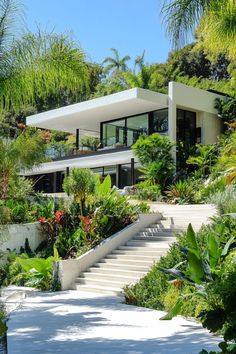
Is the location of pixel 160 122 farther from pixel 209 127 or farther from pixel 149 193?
pixel 149 193

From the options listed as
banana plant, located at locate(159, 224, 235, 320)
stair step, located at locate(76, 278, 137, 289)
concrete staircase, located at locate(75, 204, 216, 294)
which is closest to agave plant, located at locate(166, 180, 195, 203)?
concrete staircase, located at locate(75, 204, 216, 294)

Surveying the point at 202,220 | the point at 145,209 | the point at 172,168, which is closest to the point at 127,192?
the point at 172,168

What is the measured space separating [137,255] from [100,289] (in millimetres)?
2186

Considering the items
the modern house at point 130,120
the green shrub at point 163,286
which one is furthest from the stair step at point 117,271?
the modern house at point 130,120

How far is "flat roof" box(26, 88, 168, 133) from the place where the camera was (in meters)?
26.7

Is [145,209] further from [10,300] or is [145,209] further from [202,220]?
[10,300]

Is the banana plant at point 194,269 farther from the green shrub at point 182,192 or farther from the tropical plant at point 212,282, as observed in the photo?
the green shrub at point 182,192

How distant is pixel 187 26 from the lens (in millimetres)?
8938

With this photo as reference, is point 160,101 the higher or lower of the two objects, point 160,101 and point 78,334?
the higher

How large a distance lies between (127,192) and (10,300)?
41.4ft

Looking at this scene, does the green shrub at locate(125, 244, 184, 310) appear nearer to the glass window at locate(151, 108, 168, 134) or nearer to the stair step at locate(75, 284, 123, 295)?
the stair step at locate(75, 284, 123, 295)

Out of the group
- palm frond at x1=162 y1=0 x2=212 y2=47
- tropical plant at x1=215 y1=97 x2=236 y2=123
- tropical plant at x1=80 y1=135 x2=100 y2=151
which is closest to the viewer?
palm frond at x1=162 y1=0 x2=212 y2=47

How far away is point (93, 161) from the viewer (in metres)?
29.9

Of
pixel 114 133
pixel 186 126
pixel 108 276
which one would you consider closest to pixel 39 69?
pixel 108 276
